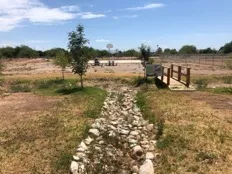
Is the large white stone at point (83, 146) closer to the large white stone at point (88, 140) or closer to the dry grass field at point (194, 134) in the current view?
the large white stone at point (88, 140)

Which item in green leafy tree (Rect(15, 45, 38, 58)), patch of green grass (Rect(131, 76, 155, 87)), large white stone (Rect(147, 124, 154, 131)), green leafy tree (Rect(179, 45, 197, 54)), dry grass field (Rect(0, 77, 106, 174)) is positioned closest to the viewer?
dry grass field (Rect(0, 77, 106, 174))

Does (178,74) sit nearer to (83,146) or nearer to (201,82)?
(201,82)

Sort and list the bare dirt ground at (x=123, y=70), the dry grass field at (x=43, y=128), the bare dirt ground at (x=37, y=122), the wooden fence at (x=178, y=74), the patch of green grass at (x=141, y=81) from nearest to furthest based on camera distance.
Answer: the dry grass field at (x=43, y=128)
the bare dirt ground at (x=37, y=122)
the wooden fence at (x=178, y=74)
the patch of green grass at (x=141, y=81)
the bare dirt ground at (x=123, y=70)

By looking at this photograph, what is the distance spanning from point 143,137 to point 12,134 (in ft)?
14.0

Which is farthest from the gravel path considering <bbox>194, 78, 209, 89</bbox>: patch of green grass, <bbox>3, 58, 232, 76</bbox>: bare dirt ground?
<bbox>3, 58, 232, 76</bbox>: bare dirt ground

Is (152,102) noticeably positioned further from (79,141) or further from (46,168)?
(46,168)

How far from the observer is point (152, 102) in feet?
53.3

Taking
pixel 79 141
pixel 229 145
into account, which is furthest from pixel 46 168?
pixel 229 145

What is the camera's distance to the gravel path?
327 inches

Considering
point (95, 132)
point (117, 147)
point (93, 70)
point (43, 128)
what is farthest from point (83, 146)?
point (93, 70)

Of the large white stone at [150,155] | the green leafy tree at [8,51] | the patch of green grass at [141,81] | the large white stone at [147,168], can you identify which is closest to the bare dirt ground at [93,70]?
the patch of green grass at [141,81]

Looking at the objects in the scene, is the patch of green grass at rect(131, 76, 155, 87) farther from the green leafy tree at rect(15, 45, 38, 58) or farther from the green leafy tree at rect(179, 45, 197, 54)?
the green leafy tree at rect(179, 45, 197, 54)

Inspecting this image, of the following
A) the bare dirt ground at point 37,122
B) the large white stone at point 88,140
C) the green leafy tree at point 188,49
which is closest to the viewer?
the bare dirt ground at point 37,122

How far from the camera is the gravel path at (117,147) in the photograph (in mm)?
8305
